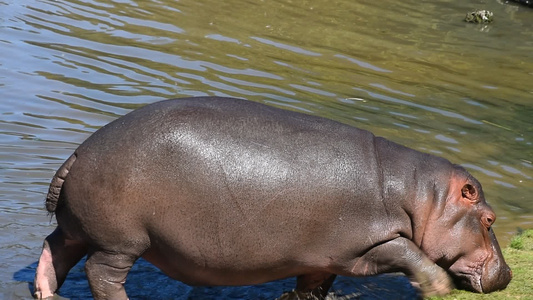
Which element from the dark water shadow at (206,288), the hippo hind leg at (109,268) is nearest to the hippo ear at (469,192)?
the dark water shadow at (206,288)

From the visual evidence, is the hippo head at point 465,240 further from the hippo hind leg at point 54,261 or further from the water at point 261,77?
the hippo hind leg at point 54,261

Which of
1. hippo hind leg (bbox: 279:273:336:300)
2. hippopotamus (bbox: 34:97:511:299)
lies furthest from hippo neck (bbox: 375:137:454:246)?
hippo hind leg (bbox: 279:273:336:300)

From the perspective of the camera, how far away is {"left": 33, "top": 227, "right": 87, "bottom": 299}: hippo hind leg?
5352mm

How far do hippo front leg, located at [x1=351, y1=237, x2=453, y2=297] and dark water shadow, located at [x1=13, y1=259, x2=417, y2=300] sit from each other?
52 cm

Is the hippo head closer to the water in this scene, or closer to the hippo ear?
the hippo ear

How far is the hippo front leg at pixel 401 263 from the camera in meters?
5.21

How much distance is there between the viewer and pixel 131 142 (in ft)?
15.9

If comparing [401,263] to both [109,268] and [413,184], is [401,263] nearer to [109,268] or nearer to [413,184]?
[413,184]

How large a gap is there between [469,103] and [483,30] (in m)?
4.27

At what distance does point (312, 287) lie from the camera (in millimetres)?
5723

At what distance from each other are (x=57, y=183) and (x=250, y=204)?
1.16 m

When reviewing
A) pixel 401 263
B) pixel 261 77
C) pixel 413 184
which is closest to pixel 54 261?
pixel 401 263

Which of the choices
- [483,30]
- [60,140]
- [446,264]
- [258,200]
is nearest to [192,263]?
[258,200]

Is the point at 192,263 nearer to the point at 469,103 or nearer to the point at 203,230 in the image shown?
the point at 203,230
